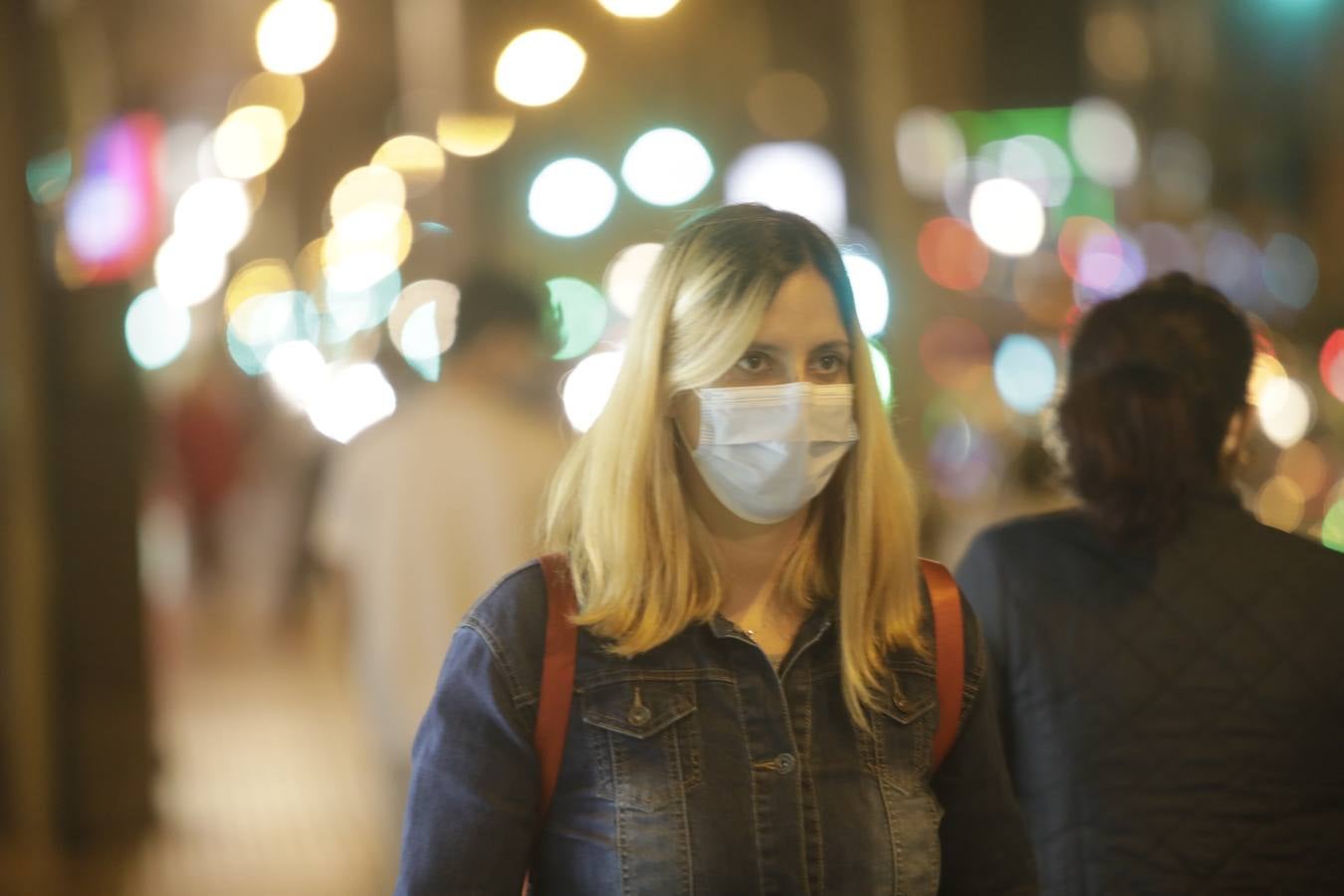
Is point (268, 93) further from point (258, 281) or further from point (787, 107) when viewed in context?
point (258, 281)

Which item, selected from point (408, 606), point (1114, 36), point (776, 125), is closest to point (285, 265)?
point (776, 125)

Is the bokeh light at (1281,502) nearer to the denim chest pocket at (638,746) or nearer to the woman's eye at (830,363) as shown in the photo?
the woman's eye at (830,363)

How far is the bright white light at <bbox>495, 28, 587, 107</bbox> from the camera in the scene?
956 cm

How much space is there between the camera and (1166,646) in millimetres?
2699

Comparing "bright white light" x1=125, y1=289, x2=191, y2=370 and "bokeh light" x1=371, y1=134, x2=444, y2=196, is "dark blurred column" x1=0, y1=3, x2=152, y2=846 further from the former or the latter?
"bright white light" x1=125, y1=289, x2=191, y2=370

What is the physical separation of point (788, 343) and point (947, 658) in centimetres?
52

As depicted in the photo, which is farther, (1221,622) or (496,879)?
(1221,622)

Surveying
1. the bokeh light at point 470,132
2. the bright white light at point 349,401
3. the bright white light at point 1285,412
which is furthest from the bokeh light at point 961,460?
the bright white light at point 349,401

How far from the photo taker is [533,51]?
9.70m

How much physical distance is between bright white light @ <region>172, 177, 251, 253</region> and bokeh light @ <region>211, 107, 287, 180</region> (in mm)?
428

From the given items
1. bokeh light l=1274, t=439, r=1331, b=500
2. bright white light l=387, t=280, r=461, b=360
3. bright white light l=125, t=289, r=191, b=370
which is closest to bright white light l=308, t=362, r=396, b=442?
bright white light l=387, t=280, r=461, b=360

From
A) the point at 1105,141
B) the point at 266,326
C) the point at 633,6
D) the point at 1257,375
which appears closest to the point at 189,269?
the point at 1105,141

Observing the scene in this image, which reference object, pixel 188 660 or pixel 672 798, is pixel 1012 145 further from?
pixel 672 798

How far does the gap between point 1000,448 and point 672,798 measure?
1736cm
